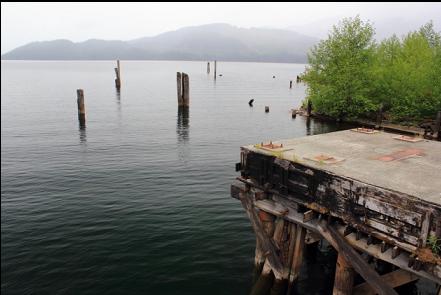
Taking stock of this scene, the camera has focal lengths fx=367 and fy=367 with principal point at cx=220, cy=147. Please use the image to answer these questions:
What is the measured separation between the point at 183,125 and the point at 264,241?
34573 millimetres

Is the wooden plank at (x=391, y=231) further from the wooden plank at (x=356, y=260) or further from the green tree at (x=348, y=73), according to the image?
the green tree at (x=348, y=73)

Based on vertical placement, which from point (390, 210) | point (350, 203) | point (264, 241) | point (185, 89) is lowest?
point (264, 241)

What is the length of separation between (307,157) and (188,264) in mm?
6845

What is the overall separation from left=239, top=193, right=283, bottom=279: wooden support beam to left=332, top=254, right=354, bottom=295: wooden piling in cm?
221

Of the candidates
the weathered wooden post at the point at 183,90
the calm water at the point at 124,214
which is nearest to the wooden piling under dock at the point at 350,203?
the calm water at the point at 124,214

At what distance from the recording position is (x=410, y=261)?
849cm

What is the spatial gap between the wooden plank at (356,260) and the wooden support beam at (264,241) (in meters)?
2.48

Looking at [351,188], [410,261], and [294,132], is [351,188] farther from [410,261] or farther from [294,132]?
[294,132]

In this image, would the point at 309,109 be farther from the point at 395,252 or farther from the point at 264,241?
the point at 395,252

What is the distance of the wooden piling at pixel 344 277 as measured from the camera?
10.4 m

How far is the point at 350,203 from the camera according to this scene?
9336mm

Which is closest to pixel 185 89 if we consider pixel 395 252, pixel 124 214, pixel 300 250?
pixel 124 214

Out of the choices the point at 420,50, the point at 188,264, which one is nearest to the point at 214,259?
the point at 188,264

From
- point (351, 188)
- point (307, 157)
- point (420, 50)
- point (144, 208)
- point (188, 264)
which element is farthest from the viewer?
point (420, 50)
